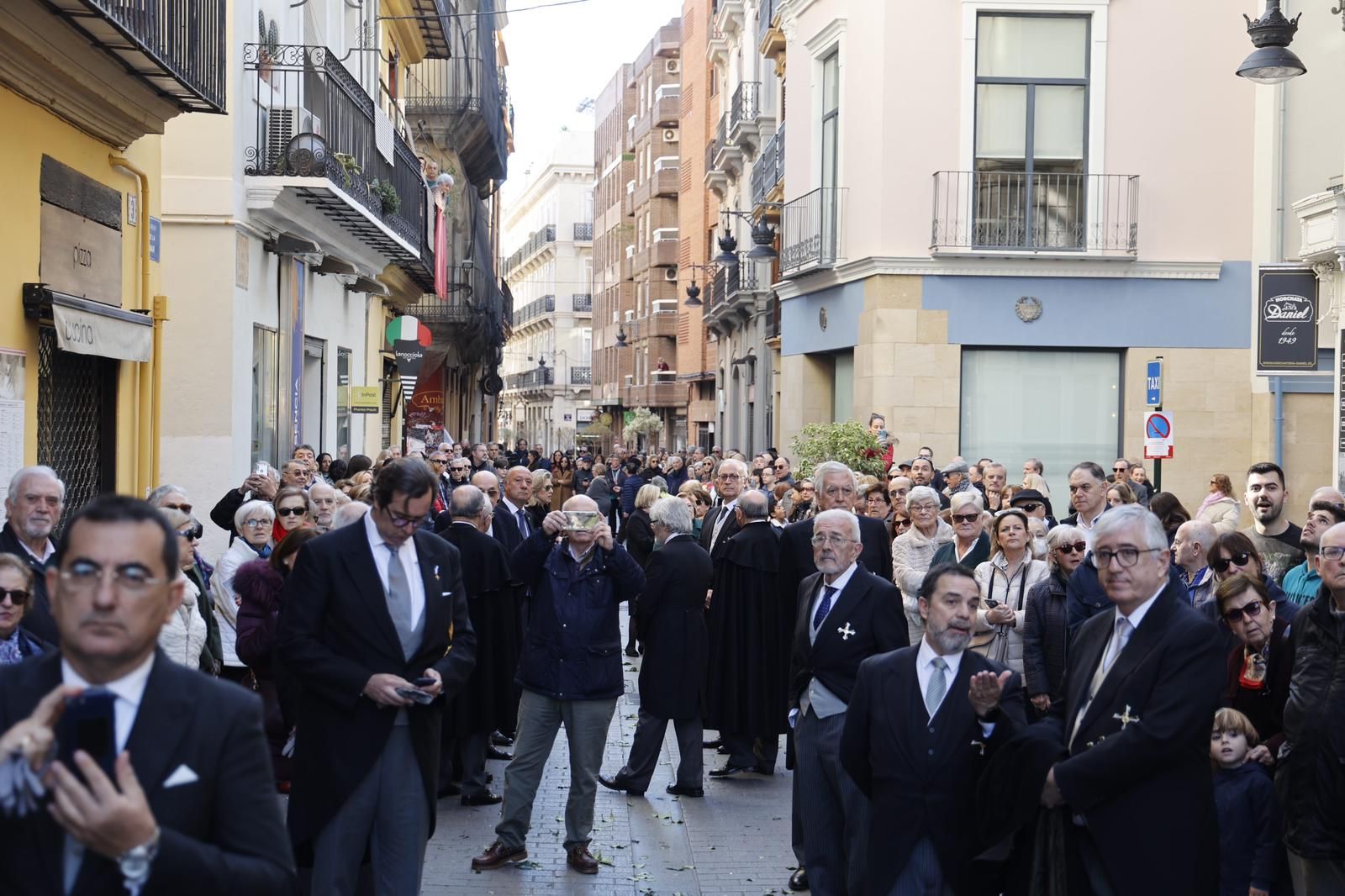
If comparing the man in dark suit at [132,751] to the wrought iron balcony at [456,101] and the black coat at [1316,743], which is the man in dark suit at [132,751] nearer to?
the black coat at [1316,743]

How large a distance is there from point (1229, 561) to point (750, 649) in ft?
12.7

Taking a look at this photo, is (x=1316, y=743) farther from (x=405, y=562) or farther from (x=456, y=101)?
(x=456, y=101)

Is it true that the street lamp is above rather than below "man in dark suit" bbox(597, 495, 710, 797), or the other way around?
above

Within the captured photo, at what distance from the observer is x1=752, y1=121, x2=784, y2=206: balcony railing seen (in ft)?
103

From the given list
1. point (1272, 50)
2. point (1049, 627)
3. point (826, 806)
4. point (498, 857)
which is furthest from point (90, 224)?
point (1272, 50)

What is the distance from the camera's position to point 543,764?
320 inches

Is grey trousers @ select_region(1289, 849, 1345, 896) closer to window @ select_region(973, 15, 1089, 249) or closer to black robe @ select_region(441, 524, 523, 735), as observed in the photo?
black robe @ select_region(441, 524, 523, 735)

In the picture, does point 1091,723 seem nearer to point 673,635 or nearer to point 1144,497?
point 673,635

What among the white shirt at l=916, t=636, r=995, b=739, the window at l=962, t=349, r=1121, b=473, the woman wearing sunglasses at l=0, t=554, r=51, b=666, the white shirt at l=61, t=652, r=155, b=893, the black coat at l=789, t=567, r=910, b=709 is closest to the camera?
the white shirt at l=61, t=652, r=155, b=893

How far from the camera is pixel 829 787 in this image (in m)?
6.96

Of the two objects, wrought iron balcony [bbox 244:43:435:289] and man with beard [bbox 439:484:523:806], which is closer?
man with beard [bbox 439:484:523:806]

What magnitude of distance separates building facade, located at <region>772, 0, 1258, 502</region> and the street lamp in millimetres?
10260

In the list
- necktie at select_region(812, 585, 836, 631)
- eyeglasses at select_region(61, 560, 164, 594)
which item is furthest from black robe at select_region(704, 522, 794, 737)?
eyeglasses at select_region(61, 560, 164, 594)

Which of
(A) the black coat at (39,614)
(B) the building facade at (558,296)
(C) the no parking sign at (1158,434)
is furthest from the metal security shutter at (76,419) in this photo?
(B) the building facade at (558,296)
